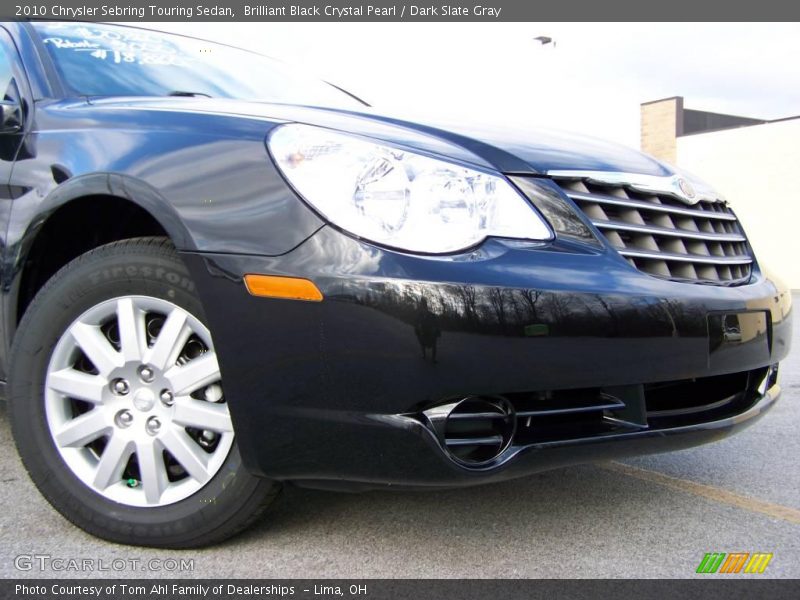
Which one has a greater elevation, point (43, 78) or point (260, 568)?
point (43, 78)

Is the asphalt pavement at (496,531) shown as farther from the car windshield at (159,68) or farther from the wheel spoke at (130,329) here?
the car windshield at (159,68)

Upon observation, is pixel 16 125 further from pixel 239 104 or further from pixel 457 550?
pixel 457 550

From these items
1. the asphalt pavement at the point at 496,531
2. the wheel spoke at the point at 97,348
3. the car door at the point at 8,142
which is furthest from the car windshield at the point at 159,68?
the asphalt pavement at the point at 496,531

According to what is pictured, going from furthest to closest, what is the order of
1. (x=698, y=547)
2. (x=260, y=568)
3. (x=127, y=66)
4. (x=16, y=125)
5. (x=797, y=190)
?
(x=797, y=190) → (x=127, y=66) → (x=16, y=125) → (x=698, y=547) → (x=260, y=568)

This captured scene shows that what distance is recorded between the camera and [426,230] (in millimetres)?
1959

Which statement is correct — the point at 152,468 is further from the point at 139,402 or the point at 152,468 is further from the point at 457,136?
the point at 457,136

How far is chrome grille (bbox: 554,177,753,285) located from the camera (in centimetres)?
220

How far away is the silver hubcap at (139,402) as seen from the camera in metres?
2.17

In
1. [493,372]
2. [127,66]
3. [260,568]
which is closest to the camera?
[493,372]

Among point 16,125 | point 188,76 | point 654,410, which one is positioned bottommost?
point 654,410

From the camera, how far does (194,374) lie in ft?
7.06

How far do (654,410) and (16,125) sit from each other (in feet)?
6.94

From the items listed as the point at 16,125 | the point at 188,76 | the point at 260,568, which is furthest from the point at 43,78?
the point at 260,568

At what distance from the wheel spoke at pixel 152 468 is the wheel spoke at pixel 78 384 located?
194 mm
